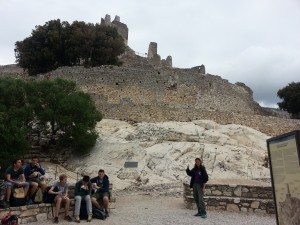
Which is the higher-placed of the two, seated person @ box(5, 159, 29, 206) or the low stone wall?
seated person @ box(5, 159, 29, 206)

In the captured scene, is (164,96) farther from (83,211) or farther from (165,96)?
(83,211)

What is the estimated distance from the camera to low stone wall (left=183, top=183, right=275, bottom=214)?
10844 millimetres

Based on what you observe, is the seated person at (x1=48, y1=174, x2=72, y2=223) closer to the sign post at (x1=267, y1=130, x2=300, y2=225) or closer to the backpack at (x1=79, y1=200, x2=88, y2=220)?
the backpack at (x1=79, y1=200, x2=88, y2=220)

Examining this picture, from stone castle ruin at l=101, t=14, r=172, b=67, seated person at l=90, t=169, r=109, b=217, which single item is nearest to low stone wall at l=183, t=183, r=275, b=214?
seated person at l=90, t=169, r=109, b=217

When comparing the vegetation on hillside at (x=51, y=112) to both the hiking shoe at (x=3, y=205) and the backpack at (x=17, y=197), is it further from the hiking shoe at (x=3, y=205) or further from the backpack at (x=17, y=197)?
the hiking shoe at (x=3, y=205)

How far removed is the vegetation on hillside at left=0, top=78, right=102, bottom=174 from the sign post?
14.2 meters

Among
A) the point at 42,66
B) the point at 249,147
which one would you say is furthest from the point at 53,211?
the point at 42,66

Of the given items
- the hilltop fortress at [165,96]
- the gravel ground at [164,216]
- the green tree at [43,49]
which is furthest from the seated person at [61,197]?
the green tree at [43,49]

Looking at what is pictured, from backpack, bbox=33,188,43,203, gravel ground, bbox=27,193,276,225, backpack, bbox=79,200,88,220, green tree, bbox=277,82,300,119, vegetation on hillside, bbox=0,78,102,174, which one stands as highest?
green tree, bbox=277,82,300,119

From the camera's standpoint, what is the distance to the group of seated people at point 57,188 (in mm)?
9047

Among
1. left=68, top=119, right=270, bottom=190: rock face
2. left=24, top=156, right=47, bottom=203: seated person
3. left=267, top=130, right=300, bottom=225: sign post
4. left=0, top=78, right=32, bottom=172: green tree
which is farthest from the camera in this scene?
left=0, top=78, right=32, bottom=172: green tree

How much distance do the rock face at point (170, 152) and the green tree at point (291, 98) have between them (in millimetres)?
15526

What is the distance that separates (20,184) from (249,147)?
14066 mm

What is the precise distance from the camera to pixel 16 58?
112ft
